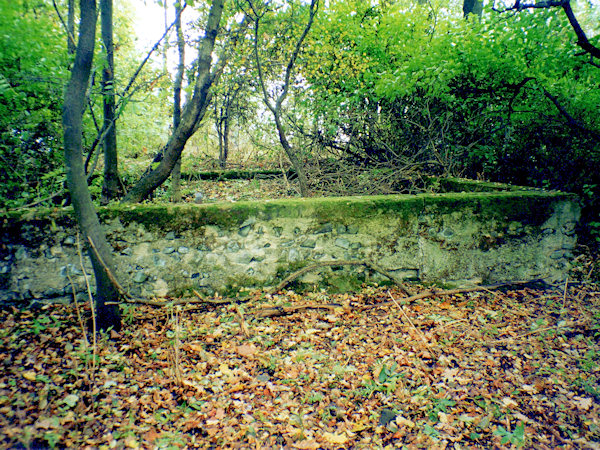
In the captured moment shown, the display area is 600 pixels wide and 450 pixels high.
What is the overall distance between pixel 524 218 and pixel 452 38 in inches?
145

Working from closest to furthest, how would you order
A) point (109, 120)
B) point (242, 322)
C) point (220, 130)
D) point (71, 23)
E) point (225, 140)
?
point (242, 322) → point (71, 23) → point (109, 120) → point (220, 130) → point (225, 140)

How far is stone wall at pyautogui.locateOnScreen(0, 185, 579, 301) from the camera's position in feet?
11.1

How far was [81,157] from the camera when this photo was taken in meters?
2.76

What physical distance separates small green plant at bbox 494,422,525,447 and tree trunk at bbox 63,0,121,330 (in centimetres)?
330

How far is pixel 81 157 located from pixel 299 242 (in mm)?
2247

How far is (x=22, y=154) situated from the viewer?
4.36 meters

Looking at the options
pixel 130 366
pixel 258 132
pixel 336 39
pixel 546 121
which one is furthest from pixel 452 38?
pixel 130 366

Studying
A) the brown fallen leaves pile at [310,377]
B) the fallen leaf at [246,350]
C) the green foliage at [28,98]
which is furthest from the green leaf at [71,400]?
the green foliage at [28,98]

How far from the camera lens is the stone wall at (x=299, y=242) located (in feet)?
11.1

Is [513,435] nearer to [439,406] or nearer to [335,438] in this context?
[439,406]

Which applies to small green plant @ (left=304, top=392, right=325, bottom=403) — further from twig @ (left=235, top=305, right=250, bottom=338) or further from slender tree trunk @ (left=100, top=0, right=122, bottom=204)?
slender tree trunk @ (left=100, top=0, right=122, bottom=204)

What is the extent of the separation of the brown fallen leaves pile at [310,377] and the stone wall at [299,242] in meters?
0.32

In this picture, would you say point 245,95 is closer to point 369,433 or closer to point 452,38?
point 452,38

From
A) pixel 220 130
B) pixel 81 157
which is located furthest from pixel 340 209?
pixel 220 130
